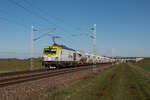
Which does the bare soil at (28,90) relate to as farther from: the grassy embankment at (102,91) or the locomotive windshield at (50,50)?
the locomotive windshield at (50,50)

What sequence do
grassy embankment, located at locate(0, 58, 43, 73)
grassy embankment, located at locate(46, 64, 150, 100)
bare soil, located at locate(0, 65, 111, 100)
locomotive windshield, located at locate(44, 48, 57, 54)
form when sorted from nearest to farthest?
bare soil, located at locate(0, 65, 111, 100), grassy embankment, located at locate(46, 64, 150, 100), locomotive windshield, located at locate(44, 48, 57, 54), grassy embankment, located at locate(0, 58, 43, 73)

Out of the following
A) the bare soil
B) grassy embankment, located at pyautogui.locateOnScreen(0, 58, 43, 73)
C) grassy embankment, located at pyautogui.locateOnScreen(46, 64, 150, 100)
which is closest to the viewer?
the bare soil

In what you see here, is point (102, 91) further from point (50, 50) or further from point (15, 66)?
point (15, 66)

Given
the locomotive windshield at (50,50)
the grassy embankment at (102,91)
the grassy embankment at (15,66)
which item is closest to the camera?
the grassy embankment at (102,91)

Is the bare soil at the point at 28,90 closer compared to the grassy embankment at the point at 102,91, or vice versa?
the bare soil at the point at 28,90

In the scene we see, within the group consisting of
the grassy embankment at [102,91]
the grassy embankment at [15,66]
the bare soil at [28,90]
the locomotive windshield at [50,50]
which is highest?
the locomotive windshield at [50,50]

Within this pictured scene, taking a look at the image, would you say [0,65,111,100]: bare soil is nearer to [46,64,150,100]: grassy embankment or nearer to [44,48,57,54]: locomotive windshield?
[46,64,150,100]: grassy embankment

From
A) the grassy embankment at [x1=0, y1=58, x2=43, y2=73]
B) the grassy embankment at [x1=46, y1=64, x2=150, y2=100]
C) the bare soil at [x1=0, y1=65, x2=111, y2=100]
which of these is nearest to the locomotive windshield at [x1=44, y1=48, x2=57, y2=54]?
the grassy embankment at [x1=0, y1=58, x2=43, y2=73]

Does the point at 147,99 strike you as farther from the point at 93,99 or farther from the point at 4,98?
the point at 4,98

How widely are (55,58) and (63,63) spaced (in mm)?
4530

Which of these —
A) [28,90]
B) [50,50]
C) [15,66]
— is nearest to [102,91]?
[28,90]

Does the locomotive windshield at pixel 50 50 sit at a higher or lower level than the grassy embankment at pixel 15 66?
higher

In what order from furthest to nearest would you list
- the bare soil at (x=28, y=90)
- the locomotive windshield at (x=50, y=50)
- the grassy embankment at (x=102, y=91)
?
the locomotive windshield at (x=50, y=50)
the grassy embankment at (x=102, y=91)
the bare soil at (x=28, y=90)

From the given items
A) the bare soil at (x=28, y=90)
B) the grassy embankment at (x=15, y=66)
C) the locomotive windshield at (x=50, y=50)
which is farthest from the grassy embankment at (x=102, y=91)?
the grassy embankment at (x=15, y=66)
